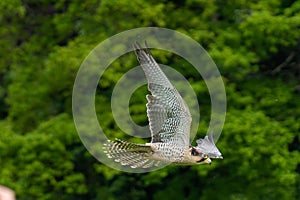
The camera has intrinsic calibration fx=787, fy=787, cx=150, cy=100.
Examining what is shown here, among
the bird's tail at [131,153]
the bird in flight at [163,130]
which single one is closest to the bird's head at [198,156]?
the bird in flight at [163,130]

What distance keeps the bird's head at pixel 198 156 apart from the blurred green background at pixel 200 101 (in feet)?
9.72

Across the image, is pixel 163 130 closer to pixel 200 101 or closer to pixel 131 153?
pixel 131 153

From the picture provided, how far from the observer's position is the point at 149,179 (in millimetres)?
9789

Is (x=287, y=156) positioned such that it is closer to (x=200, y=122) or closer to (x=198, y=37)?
(x=200, y=122)

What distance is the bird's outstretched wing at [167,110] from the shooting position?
613 centimetres

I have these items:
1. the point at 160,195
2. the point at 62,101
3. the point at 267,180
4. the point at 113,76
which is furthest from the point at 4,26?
the point at 267,180

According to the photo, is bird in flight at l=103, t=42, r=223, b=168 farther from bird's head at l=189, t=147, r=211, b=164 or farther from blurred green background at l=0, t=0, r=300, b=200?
blurred green background at l=0, t=0, r=300, b=200

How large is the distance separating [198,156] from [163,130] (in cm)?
36

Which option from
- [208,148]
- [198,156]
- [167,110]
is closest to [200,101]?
[208,148]

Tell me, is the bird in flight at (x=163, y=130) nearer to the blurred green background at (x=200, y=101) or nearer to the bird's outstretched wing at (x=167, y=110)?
the bird's outstretched wing at (x=167, y=110)

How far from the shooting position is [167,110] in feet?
20.3

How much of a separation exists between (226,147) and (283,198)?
114 cm

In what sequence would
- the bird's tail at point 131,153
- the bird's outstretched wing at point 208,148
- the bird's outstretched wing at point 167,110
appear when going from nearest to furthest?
1. the bird's outstretched wing at point 167,110
2. the bird's tail at point 131,153
3. the bird's outstretched wing at point 208,148

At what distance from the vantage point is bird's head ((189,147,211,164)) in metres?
6.25
